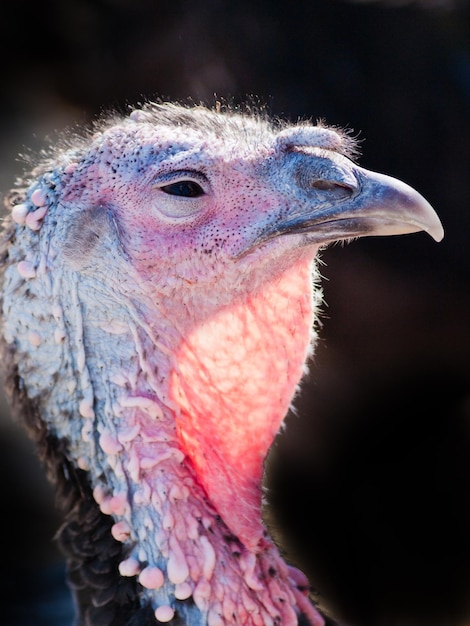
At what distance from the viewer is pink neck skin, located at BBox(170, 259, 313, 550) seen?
77.9 inches

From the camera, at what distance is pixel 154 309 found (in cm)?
193

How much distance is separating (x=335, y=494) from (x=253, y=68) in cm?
183

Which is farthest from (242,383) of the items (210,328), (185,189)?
(185,189)

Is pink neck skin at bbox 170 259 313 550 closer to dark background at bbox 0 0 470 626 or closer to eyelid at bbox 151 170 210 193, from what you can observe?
eyelid at bbox 151 170 210 193

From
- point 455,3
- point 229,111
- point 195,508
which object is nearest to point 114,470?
point 195,508

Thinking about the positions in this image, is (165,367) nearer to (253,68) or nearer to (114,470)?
(114,470)

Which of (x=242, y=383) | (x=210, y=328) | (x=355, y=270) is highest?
(x=355, y=270)

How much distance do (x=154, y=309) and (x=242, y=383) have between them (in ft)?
1.00

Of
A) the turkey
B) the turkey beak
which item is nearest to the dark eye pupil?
the turkey

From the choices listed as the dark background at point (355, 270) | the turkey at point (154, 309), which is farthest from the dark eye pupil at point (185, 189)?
the dark background at point (355, 270)

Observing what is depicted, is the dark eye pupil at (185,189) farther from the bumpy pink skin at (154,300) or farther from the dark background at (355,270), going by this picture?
the dark background at (355,270)

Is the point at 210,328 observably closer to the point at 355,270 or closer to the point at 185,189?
the point at 185,189

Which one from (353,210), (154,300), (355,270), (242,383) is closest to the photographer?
(353,210)

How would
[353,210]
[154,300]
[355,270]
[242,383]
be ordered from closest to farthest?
[353,210]
[154,300]
[242,383]
[355,270]
